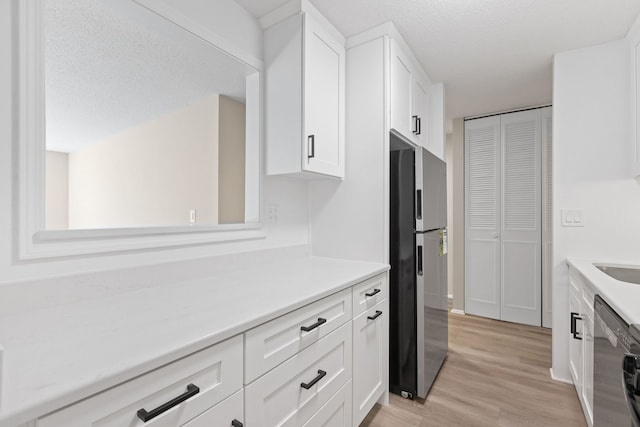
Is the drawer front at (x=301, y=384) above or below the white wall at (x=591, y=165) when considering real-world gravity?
below

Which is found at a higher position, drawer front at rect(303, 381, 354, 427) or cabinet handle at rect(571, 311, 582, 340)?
cabinet handle at rect(571, 311, 582, 340)

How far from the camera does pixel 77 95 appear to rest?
287cm

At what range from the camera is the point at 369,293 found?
1.68 m

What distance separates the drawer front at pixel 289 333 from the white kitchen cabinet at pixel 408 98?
4.05 feet

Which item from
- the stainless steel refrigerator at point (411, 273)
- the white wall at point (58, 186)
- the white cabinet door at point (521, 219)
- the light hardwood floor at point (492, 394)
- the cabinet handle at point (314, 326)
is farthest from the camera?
the white wall at point (58, 186)

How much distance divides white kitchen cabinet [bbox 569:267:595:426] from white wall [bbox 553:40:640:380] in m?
0.16

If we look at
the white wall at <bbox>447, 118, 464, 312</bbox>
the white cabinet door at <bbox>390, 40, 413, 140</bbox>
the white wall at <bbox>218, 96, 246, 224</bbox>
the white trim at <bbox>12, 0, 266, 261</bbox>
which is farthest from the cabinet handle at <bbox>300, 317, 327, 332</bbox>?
the white wall at <bbox>447, 118, 464, 312</bbox>

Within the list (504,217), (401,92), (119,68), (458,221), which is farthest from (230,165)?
(504,217)

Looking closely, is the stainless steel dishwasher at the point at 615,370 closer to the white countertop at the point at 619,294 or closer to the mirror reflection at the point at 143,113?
the white countertop at the point at 619,294

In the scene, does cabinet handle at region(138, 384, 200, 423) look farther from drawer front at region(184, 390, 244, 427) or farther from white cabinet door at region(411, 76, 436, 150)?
white cabinet door at region(411, 76, 436, 150)

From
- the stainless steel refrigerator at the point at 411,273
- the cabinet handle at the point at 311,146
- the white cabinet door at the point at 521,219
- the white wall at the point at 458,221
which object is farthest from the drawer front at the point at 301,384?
the white cabinet door at the point at 521,219

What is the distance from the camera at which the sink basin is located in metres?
1.87

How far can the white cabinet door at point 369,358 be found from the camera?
1.54 m

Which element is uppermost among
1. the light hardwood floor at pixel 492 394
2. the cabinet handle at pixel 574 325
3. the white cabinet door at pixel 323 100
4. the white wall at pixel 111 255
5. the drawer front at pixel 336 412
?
the white cabinet door at pixel 323 100
